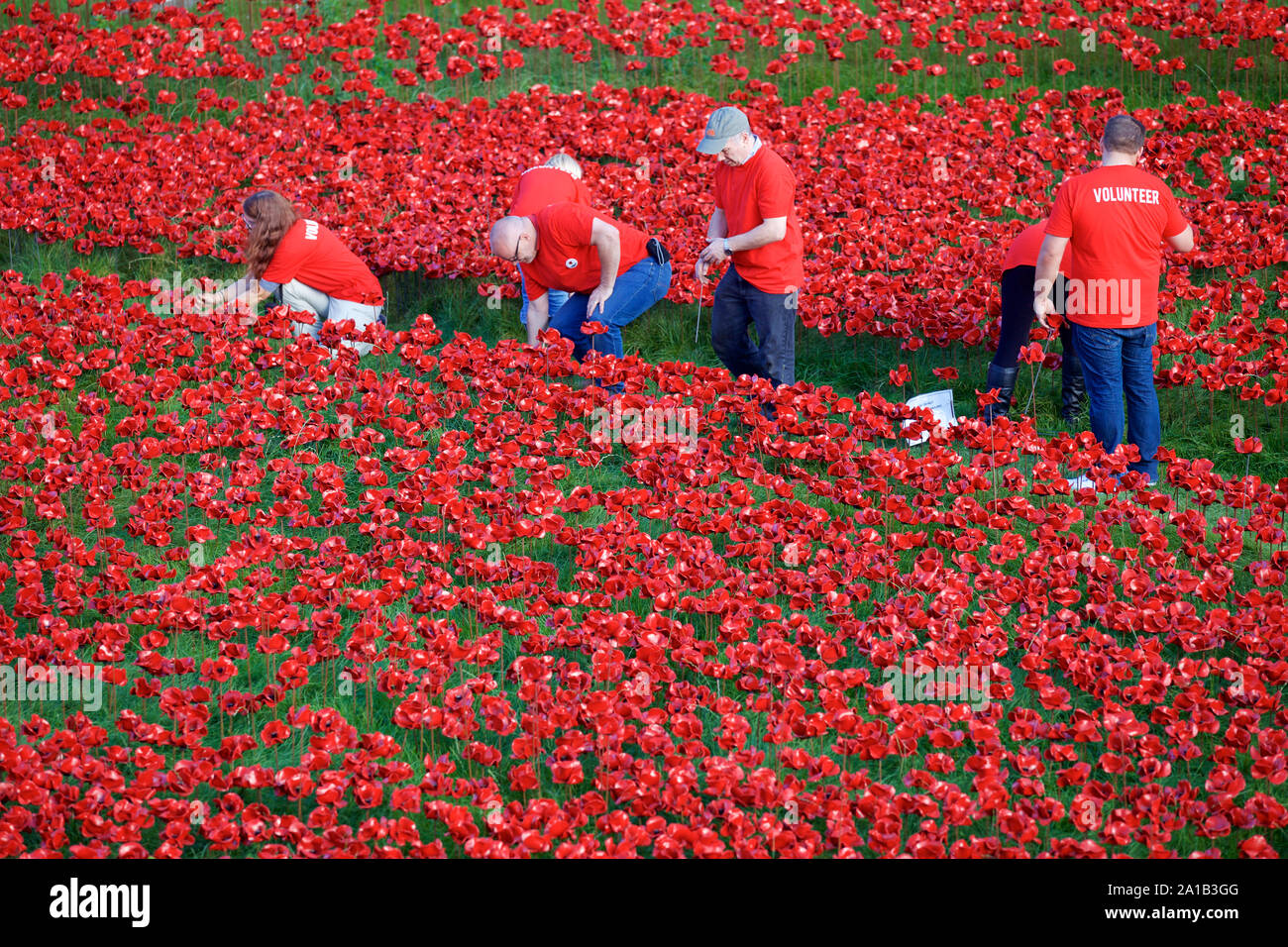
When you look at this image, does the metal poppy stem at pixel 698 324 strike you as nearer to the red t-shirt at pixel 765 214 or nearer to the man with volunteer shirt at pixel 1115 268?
the red t-shirt at pixel 765 214

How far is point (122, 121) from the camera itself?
34.0ft

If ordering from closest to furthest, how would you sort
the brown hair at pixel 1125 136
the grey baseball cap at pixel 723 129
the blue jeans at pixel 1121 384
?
1. the brown hair at pixel 1125 136
2. the blue jeans at pixel 1121 384
3. the grey baseball cap at pixel 723 129

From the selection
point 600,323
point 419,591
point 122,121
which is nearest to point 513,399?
point 600,323

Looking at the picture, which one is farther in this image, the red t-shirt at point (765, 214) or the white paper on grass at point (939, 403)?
the white paper on grass at point (939, 403)

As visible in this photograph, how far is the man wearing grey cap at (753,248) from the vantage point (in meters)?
6.68

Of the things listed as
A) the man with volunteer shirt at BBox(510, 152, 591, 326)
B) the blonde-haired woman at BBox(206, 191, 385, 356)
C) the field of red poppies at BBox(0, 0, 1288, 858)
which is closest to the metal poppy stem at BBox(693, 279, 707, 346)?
the field of red poppies at BBox(0, 0, 1288, 858)

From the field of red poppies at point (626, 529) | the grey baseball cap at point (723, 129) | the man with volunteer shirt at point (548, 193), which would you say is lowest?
the field of red poppies at point (626, 529)

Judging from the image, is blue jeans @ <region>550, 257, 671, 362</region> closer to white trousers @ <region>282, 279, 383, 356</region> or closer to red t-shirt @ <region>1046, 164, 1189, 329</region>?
white trousers @ <region>282, 279, 383, 356</region>

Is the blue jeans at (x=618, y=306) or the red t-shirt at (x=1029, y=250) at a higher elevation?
the red t-shirt at (x=1029, y=250)

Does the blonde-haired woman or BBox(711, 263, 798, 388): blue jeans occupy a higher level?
the blonde-haired woman

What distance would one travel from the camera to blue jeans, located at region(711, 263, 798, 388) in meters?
6.89

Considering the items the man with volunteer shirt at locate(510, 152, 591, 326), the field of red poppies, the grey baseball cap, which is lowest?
the field of red poppies

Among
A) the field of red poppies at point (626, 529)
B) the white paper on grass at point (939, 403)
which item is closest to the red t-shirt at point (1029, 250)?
the field of red poppies at point (626, 529)

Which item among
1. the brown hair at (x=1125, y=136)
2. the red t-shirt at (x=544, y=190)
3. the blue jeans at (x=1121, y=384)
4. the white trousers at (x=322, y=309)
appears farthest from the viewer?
the white trousers at (x=322, y=309)
